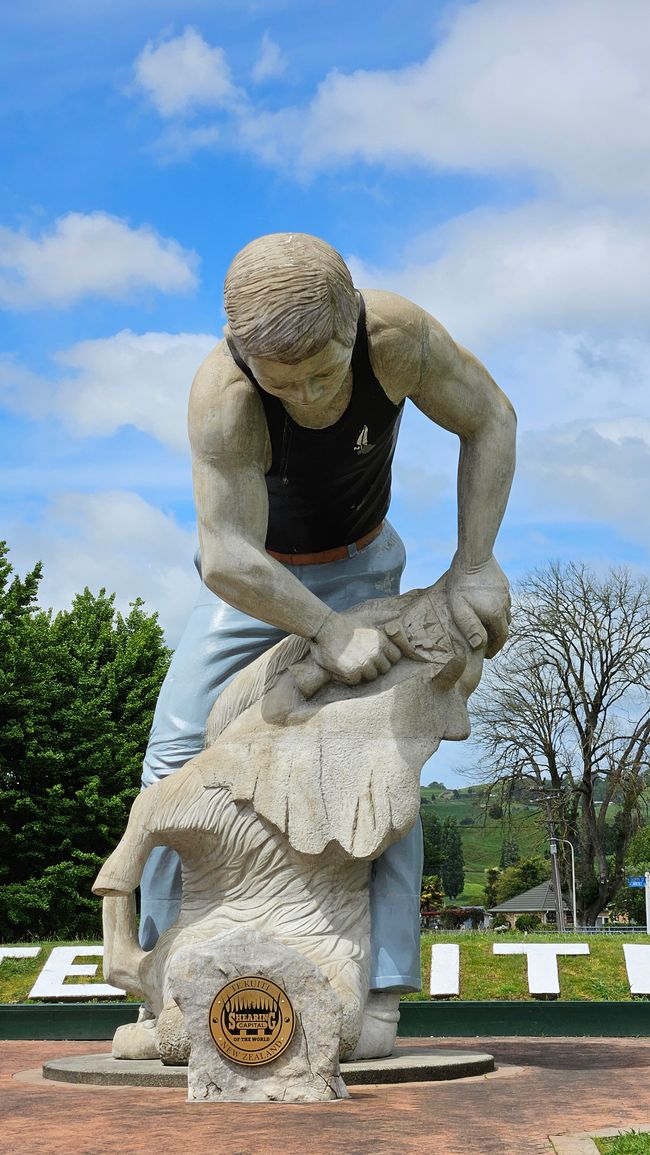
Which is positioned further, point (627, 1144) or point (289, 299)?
point (289, 299)

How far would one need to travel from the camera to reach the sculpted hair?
12.8 ft

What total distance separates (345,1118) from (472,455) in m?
2.44

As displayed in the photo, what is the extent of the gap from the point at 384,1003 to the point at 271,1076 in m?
0.95

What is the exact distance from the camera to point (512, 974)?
30.3 feet

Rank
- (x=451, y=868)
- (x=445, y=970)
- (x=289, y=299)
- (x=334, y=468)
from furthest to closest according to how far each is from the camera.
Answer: (x=451, y=868), (x=445, y=970), (x=334, y=468), (x=289, y=299)

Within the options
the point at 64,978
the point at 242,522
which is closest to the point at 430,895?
the point at 64,978

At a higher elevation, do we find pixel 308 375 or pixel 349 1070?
pixel 308 375

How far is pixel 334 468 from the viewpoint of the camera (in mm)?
4734

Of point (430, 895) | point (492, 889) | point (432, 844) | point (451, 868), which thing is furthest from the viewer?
point (451, 868)

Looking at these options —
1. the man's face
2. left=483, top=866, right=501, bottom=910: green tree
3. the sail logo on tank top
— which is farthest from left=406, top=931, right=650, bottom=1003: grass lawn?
left=483, top=866, right=501, bottom=910: green tree

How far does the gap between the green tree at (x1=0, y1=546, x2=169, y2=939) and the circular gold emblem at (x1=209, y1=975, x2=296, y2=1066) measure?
774 inches

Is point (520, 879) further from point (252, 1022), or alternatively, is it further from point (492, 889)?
point (252, 1022)

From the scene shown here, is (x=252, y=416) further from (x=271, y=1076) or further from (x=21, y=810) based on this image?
(x=21, y=810)

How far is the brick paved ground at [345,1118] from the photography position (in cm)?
292
